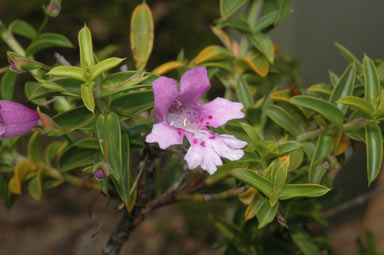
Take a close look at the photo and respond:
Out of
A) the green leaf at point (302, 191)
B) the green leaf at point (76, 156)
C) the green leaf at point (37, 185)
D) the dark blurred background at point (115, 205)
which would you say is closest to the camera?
the green leaf at point (302, 191)

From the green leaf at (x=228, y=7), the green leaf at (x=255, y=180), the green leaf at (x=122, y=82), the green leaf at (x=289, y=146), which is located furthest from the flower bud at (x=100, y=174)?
the green leaf at (x=228, y=7)

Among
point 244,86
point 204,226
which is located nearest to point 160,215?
point 204,226

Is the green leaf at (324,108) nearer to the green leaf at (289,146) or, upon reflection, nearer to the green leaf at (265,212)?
the green leaf at (289,146)

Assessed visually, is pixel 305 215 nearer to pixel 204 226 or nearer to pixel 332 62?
pixel 332 62

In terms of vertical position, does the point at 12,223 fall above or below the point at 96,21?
below

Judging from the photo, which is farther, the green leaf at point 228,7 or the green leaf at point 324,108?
the green leaf at point 228,7

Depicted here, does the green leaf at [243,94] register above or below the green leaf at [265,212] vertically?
above

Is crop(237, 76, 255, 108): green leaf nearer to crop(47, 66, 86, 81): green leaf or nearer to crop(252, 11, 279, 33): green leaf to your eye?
crop(252, 11, 279, 33): green leaf
